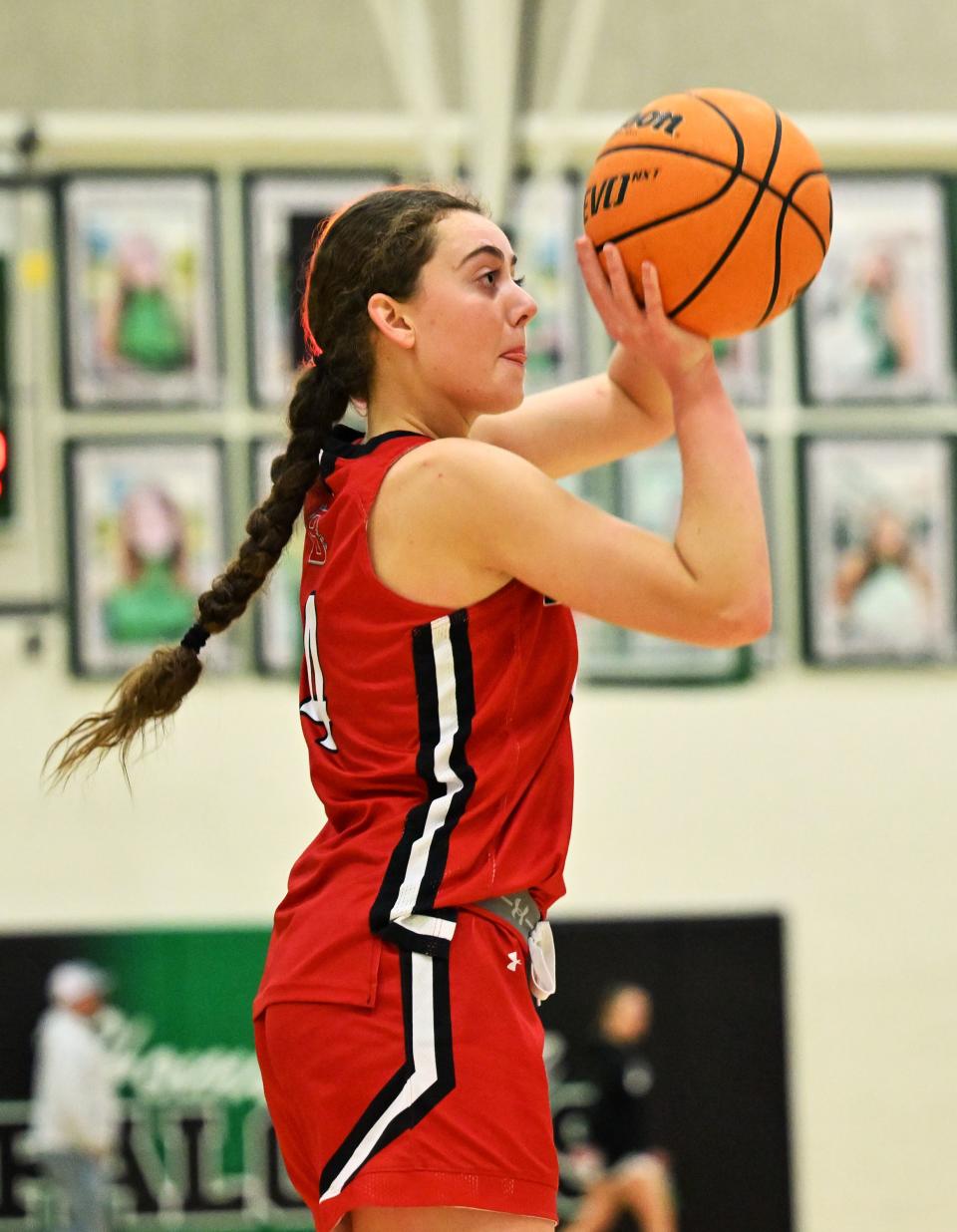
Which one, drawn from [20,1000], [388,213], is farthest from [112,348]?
[388,213]

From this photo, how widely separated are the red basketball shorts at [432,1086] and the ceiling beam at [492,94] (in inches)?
213

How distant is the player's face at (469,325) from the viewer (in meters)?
2.14

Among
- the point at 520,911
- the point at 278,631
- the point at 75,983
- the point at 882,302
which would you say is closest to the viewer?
the point at 520,911

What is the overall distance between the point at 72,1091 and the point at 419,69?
4.28 metres

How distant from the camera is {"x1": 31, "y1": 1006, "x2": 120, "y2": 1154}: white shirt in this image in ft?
22.0

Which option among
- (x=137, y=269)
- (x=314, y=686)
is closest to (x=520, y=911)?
(x=314, y=686)

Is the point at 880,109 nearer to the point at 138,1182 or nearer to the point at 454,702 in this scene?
the point at 138,1182

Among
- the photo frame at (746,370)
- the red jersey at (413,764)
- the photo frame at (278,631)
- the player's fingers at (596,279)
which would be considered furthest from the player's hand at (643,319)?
the photo frame at (746,370)

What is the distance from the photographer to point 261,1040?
209cm

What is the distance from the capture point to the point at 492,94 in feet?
23.2

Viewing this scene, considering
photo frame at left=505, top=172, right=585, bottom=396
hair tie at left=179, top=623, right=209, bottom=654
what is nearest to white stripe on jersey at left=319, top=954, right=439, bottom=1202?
hair tie at left=179, top=623, right=209, bottom=654

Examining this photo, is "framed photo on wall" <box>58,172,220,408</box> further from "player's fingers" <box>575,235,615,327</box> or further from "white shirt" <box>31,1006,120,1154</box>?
"player's fingers" <box>575,235,615,327</box>

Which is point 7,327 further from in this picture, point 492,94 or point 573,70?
point 573,70

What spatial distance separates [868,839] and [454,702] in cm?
543
